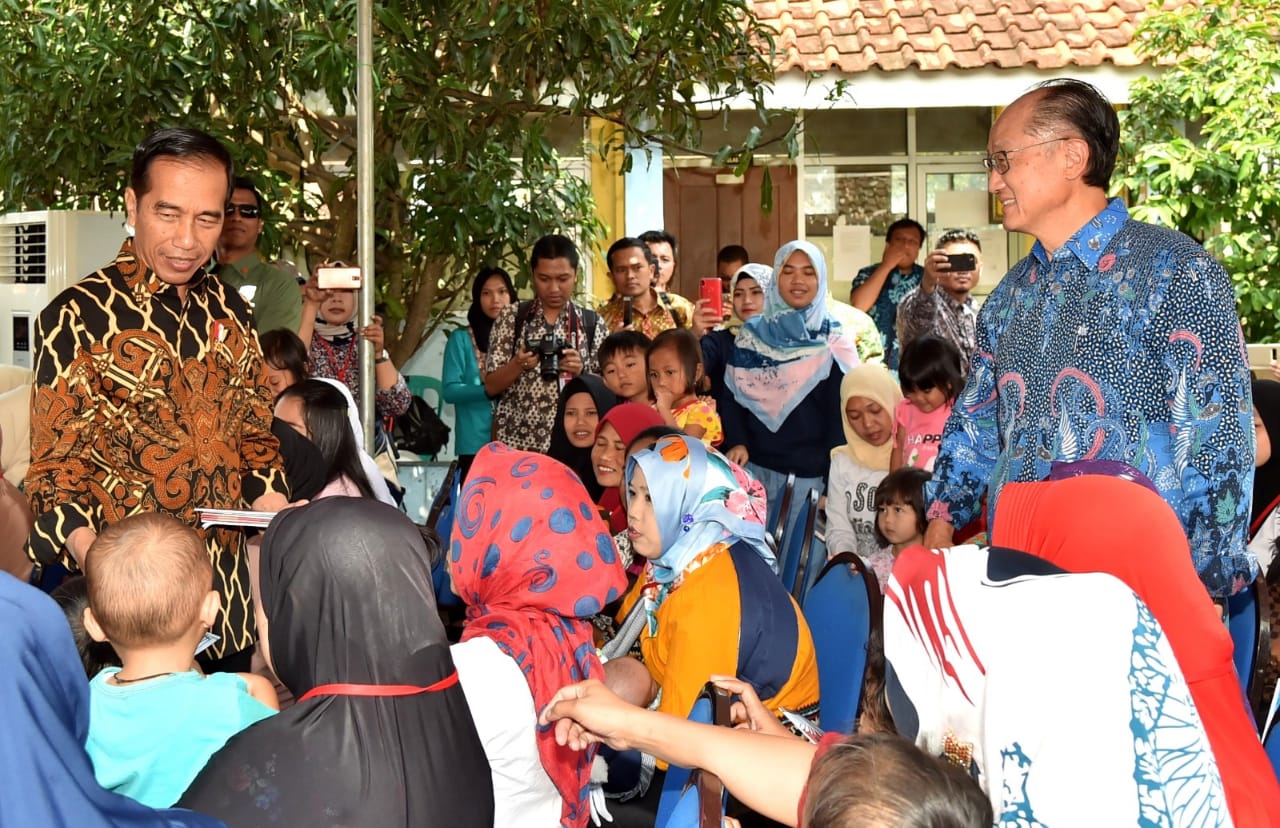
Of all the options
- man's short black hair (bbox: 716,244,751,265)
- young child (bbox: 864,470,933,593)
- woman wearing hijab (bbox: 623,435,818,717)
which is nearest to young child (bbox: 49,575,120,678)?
woman wearing hijab (bbox: 623,435,818,717)

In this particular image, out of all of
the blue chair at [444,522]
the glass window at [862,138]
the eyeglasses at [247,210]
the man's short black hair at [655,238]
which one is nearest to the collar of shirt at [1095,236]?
the blue chair at [444,522]

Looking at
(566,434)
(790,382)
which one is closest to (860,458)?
(790,382)

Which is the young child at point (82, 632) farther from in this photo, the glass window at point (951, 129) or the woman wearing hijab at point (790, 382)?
the glass window at point (951, 129)

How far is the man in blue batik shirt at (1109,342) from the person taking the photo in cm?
246

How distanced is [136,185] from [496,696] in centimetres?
121

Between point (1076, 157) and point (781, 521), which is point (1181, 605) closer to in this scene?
point (1076, 157)

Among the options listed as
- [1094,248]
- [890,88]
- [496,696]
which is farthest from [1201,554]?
[890,88]

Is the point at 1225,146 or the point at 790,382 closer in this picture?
the point at 790,382

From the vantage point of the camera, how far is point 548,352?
19.6 feet

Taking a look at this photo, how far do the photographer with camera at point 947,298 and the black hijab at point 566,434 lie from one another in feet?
5.38

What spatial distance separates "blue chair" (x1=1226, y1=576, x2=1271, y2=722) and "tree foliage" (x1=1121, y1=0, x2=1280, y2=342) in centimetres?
590

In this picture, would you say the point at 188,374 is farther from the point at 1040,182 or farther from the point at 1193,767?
the point at 1193,767

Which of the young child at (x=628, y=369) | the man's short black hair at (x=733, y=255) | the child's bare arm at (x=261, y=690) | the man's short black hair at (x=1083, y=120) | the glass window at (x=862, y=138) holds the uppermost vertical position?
the glass window at (x=862, y=138)

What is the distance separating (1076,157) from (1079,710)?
1.36 meters
